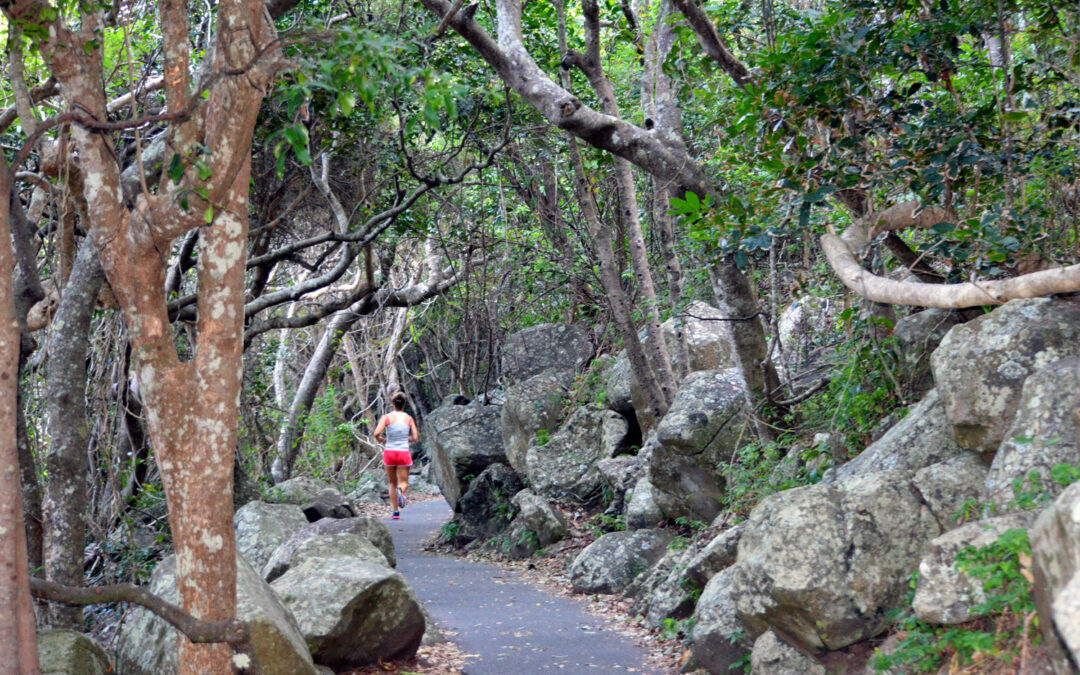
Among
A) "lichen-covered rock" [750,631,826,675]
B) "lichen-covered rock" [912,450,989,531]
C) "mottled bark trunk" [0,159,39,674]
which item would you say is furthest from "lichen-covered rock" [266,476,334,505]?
"lichen-covered rock" [912,450,989,531]

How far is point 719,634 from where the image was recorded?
21.2 feet

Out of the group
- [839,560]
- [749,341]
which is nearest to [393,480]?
[749,341]

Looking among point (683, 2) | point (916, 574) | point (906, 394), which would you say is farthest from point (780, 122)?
point (916, 574)

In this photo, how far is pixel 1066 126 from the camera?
627 cm

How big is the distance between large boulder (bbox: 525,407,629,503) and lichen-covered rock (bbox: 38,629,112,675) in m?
8.07

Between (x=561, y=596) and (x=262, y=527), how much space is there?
3.34m

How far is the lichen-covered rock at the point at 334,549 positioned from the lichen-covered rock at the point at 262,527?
4.00 ft

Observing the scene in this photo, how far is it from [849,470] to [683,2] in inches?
162

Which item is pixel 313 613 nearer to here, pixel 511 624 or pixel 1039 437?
pixel 511 624

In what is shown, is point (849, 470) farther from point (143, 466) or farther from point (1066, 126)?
point (143, 466)

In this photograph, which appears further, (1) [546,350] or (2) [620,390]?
(1) [546,350]

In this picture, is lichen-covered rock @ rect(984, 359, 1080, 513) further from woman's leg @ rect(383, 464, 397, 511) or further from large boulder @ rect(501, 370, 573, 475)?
woman's leg @ rect(383, 464, 397, 511)

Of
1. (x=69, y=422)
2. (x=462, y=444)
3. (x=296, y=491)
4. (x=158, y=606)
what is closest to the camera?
(x=158, y=606)

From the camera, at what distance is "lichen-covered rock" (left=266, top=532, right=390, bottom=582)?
315 inches
